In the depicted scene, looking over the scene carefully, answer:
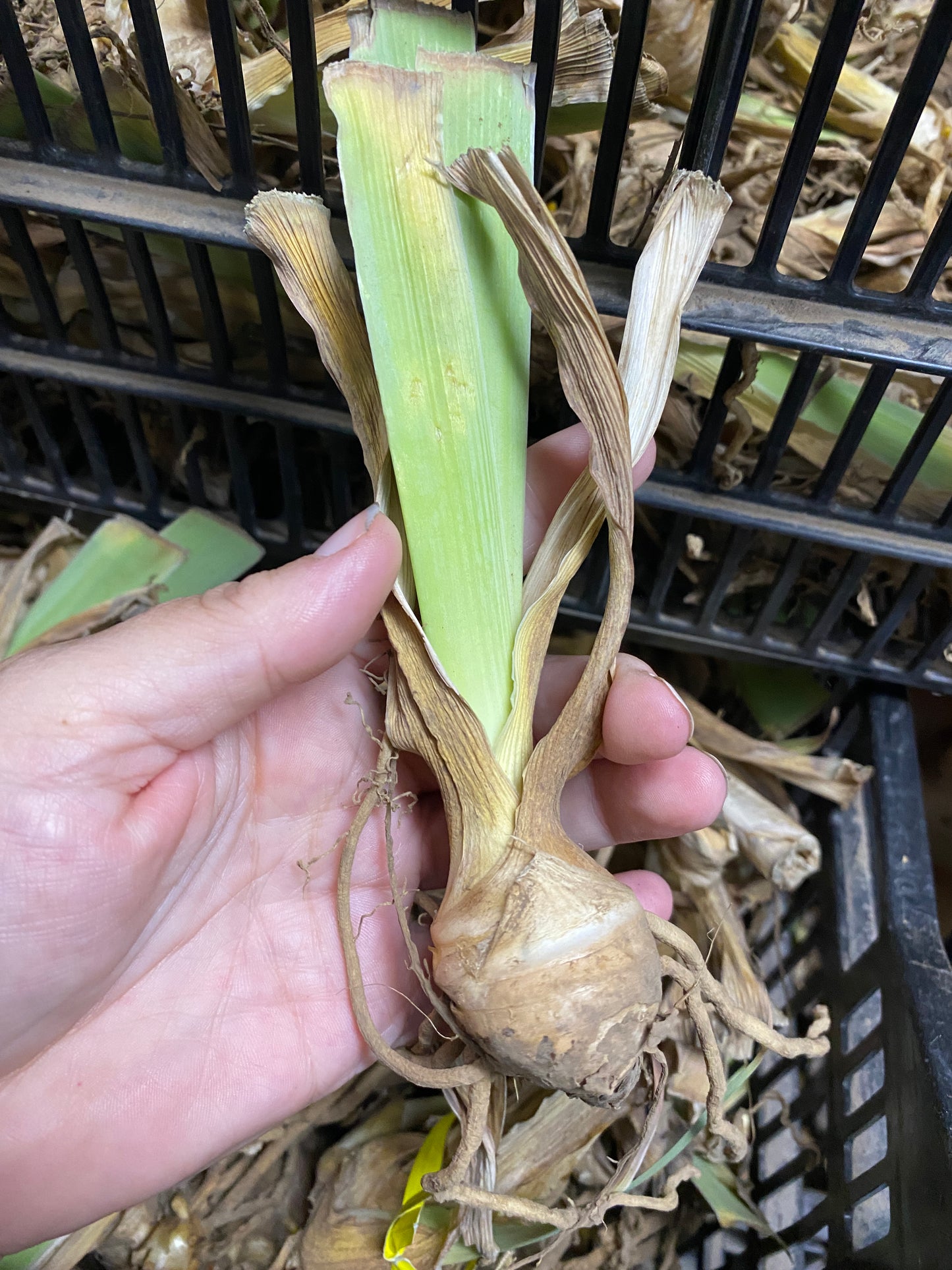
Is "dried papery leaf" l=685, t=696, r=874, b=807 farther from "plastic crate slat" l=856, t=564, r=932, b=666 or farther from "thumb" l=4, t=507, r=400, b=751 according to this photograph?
"thumb" l=4, t=507, r=400, b=751

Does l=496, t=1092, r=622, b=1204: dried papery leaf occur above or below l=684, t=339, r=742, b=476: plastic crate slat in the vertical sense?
below

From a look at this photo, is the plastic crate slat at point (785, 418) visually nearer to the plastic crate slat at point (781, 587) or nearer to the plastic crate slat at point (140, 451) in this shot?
the plastic crate slat at point (781, 587)

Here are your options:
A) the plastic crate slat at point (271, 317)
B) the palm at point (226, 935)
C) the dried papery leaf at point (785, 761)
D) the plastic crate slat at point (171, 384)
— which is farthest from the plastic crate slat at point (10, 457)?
the dried papery leaf at point (785, 761)

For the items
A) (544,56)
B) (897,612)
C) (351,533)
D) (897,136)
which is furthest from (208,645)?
(897,612)

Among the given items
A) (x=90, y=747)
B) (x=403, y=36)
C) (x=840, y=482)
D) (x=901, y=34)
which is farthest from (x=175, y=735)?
(x=901, y=34)

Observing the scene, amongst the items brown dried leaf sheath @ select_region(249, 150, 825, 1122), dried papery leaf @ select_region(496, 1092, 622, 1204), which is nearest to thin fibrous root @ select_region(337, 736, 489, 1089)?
brown dried leaf sheath @ select_region(249, 150, 825, 1122)

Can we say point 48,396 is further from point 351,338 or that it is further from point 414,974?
point 414,974
